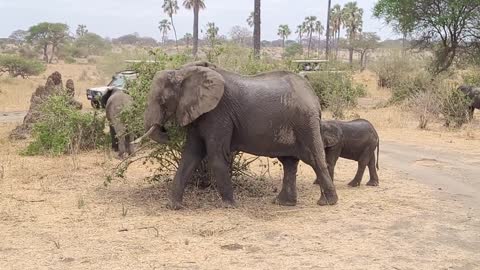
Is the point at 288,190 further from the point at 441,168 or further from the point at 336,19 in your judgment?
the point at 336,19

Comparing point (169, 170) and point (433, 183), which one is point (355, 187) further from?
point (169, 170)

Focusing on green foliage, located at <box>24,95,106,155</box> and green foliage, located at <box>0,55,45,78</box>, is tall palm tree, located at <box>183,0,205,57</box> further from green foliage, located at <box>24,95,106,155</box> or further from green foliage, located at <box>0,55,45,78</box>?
green foliage, located at <box>24,95,106,155</box>

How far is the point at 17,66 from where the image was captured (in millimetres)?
36469

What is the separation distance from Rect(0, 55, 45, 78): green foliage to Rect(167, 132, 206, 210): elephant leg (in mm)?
30907

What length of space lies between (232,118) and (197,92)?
591mm

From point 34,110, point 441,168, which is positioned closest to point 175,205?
point 441,168

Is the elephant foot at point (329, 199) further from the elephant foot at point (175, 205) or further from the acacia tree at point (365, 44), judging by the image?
the acacia tree at point (365, 44)

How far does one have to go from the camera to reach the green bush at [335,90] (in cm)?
1970

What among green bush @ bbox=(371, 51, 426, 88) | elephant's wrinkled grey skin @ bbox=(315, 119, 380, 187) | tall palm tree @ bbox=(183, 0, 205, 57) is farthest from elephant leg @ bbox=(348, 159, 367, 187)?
tall palm tree @ bbox=(183, 0, 205, 57)

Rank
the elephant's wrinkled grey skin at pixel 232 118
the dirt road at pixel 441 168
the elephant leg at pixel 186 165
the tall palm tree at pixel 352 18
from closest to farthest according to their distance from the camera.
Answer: the elephant's wrinkled grey skin at pixel 232 118 < the elephant leg at pixel 186 165 < the dirt road at pixel 441 168 < the tall palm tree at pixel 352 18

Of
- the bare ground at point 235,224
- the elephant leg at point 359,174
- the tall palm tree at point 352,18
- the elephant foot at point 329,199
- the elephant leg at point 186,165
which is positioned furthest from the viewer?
the tall palm tree at point 352,18

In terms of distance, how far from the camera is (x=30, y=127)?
1481 centimetres

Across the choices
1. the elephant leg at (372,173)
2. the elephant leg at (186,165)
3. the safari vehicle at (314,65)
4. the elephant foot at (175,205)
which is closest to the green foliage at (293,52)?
the safari vehicle at (314,65)

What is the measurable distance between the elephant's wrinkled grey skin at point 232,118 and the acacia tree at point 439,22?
56.3 feet
